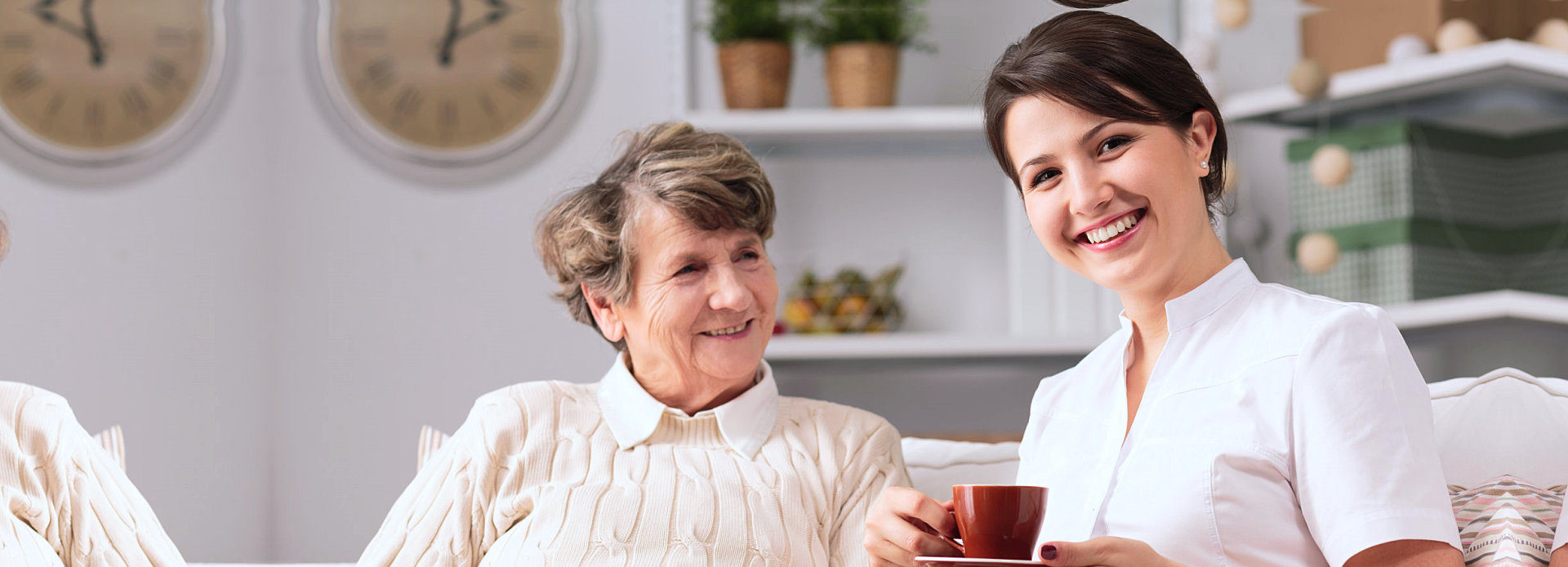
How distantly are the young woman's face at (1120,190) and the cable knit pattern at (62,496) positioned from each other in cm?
132

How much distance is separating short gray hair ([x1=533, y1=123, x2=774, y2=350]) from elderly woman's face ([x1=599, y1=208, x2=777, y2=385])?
2cm

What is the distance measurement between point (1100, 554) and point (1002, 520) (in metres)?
0.09

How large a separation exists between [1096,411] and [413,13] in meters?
2.58

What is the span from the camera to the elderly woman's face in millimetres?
1726

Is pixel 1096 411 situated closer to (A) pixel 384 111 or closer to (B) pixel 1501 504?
(B) pixel 1501 504

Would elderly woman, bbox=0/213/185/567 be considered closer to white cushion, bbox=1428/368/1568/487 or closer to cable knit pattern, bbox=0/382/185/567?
cable knit pattern, bbox=0/382/185/567

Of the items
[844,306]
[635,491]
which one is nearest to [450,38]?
[844,306]

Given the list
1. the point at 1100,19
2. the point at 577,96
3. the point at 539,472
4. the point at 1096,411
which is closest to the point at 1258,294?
the point at 1096,411

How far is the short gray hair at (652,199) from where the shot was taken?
1.73 m

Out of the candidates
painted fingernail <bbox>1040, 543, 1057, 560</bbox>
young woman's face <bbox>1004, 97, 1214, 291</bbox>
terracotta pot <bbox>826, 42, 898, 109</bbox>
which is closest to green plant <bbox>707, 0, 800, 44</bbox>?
terracotta pot <bbox>826, 42, 898, 109</bbox>

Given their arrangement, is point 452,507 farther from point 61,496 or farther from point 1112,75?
point 1112,75

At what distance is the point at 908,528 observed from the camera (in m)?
1.12

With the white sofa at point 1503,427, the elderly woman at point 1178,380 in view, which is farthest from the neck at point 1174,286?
the white sofa at point 1503,427

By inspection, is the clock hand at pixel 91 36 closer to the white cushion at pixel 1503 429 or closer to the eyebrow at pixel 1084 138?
the eyebrow at pixel 1084 138
